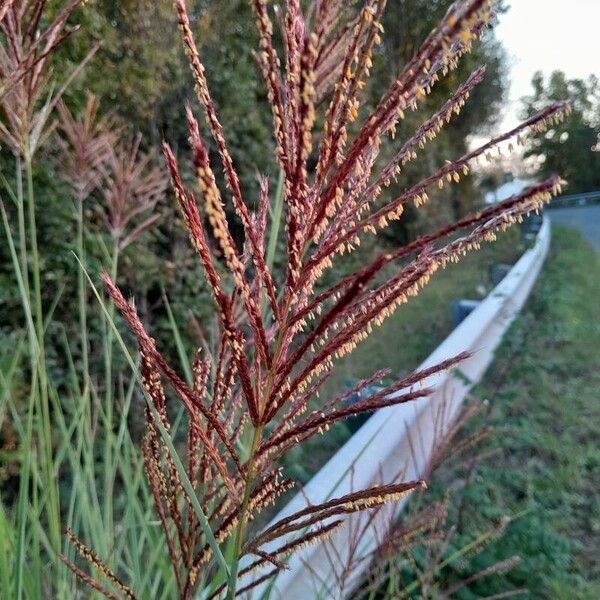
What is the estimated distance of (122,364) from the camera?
4.09 meters

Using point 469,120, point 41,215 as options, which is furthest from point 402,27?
point 41,215

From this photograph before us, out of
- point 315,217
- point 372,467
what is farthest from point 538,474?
point 315,217

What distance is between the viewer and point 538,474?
322 centimetres

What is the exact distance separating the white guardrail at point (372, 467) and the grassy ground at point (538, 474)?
8.8 inches

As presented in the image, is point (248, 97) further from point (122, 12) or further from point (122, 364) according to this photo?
point (122, 364)

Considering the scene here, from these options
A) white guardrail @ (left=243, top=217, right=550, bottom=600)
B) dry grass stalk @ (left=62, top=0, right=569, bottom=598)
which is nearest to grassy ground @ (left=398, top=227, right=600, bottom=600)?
white guardrail @ (left=243, top=217, right=550, bottom=600)

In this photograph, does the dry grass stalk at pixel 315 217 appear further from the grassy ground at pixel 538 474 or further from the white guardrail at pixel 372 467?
the grassy ground at pixel 538 474

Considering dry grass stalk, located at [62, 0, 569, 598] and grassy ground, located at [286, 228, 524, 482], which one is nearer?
dry grass stalk, located at [62, 0, 569, 598]

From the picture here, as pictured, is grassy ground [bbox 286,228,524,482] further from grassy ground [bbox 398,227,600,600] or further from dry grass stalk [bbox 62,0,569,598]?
dry grass stalk [bbox 62,0,569,598]

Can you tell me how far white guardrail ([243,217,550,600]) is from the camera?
54.5 inches

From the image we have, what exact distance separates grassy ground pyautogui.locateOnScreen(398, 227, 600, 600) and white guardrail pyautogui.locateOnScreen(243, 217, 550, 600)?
0.22 meters

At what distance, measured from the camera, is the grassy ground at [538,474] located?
2229 millimetres

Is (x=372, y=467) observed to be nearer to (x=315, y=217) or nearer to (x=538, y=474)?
(x=538, y=474)

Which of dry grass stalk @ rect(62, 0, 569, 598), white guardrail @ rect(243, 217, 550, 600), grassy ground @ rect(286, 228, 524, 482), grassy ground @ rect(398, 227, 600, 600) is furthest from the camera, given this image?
grassy ground @ rect(286, 228, 524, 482)
